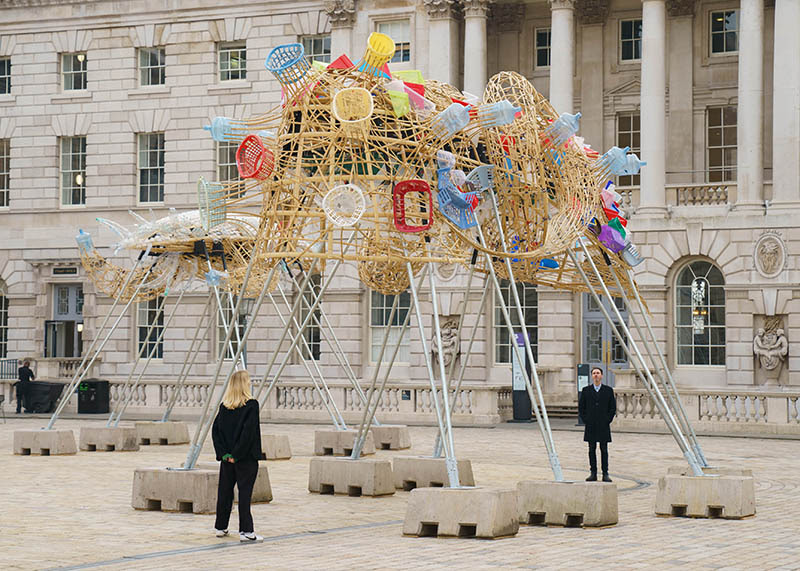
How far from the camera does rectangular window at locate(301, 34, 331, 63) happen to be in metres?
47.4

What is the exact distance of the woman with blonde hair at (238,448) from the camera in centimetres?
1352

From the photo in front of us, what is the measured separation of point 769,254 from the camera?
40.2 m

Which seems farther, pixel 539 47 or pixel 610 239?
pixel 539 47

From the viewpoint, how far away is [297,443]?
28.2 meters

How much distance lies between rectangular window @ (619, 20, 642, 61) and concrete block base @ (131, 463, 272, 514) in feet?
107

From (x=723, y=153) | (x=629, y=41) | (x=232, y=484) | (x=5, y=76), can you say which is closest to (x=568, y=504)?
(x=232, y=484)

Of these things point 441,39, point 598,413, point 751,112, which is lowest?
point 598,413

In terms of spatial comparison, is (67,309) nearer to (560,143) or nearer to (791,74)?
(791,74)

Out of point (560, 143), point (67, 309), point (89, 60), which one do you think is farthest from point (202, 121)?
point (560, 143)

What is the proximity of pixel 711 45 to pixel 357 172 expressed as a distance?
31.0 meters

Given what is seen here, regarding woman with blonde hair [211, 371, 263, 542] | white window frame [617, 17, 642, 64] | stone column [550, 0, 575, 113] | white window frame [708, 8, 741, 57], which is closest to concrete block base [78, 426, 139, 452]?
woman with blonde hair [211, 371, 263, 542]

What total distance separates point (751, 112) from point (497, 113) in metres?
27.4

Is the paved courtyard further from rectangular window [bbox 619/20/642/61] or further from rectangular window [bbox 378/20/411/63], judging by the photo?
rectangular window [bbox 378/20/411/63]

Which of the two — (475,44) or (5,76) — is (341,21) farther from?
(5,76)
